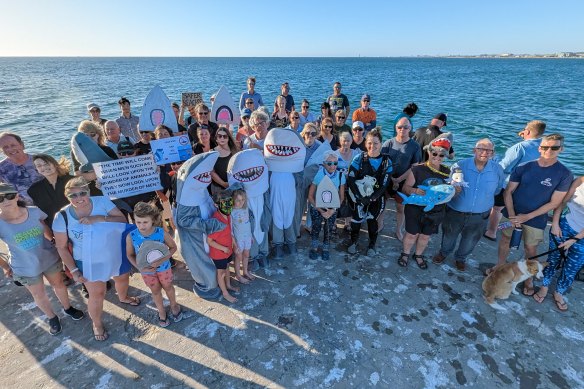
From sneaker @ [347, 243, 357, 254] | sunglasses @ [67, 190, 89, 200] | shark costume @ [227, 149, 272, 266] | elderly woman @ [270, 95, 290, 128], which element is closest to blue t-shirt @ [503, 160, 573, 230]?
sneaker @ [347, 243, 357, 254]

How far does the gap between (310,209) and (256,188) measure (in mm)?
1257

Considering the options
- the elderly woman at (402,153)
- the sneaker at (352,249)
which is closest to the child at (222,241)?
the sneaker at (352,249)

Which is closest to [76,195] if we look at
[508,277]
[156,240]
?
[156,240]

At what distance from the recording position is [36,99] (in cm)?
2856

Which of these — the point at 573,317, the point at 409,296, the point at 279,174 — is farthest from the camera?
the point at 279,174

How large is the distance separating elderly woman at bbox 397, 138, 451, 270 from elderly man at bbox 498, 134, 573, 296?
2.99 ft

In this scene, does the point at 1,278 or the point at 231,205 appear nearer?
the point at 231,205

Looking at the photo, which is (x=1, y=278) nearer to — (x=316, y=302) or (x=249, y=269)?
(x=249, y=269)

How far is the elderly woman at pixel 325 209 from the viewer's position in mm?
4426

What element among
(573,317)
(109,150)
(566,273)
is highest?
(109,150)

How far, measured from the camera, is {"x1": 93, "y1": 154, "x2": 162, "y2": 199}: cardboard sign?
4035 mm

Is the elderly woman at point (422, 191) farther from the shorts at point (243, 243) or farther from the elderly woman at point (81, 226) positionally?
the elderly woman at point (81, 226)

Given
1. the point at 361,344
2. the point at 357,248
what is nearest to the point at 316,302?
the point at 361,344

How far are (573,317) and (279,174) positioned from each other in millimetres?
4292
